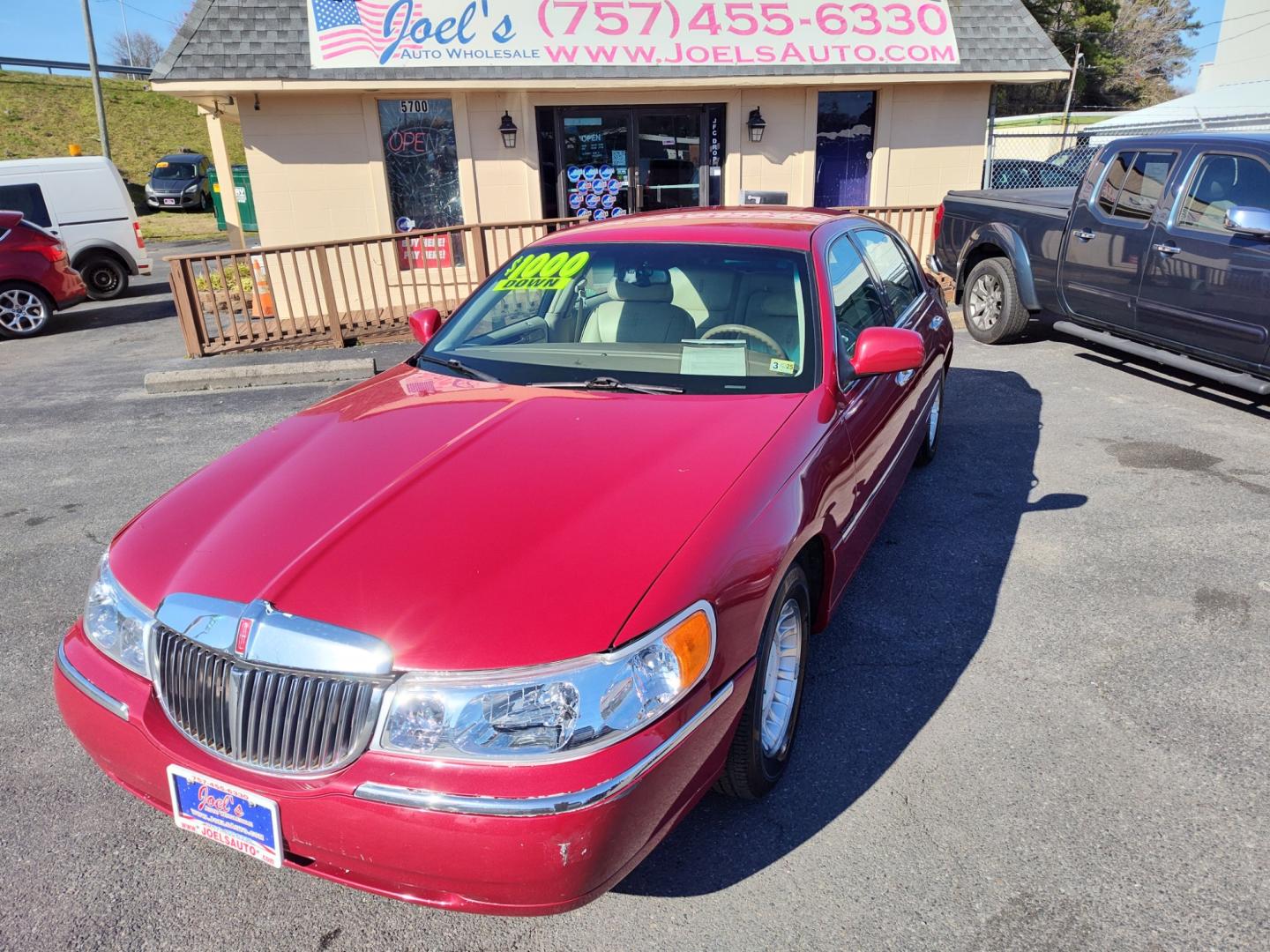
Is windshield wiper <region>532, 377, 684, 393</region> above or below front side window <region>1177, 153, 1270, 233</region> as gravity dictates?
below

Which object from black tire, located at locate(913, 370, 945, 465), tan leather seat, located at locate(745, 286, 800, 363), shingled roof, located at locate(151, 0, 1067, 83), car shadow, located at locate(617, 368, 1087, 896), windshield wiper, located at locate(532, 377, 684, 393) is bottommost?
car shadow, located at locate(617, 368, 1087, 896)

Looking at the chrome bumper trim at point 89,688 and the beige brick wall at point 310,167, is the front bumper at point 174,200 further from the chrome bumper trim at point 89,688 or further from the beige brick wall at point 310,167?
the chrome bumper trim at point 89,688

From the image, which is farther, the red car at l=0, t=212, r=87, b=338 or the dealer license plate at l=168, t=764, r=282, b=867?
the red car at l=0, t=212, r=87, b=338

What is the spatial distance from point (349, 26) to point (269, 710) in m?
10.8

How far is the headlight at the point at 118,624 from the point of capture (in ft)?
7.39

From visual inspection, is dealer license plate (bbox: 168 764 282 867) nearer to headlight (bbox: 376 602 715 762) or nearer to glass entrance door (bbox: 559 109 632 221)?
headlight (bbox: 376 602 715 762)

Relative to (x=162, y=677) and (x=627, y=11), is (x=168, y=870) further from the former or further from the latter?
(x=627, y=11)

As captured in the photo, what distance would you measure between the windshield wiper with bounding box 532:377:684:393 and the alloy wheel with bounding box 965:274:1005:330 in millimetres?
6324

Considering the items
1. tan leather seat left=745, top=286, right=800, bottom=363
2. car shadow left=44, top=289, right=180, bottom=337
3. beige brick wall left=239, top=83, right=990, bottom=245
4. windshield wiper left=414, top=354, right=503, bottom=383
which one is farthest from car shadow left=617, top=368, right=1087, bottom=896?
Result: car shadow left=44, top=289, right=180, bottom=337

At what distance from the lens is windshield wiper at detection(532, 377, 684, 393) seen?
10.3ft

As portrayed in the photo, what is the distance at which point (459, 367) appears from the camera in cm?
350

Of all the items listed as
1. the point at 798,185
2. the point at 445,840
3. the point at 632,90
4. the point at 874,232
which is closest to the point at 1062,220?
the point at 874,232

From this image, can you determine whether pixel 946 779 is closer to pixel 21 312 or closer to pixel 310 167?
pixel 310 167

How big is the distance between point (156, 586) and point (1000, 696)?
2.81 meters
